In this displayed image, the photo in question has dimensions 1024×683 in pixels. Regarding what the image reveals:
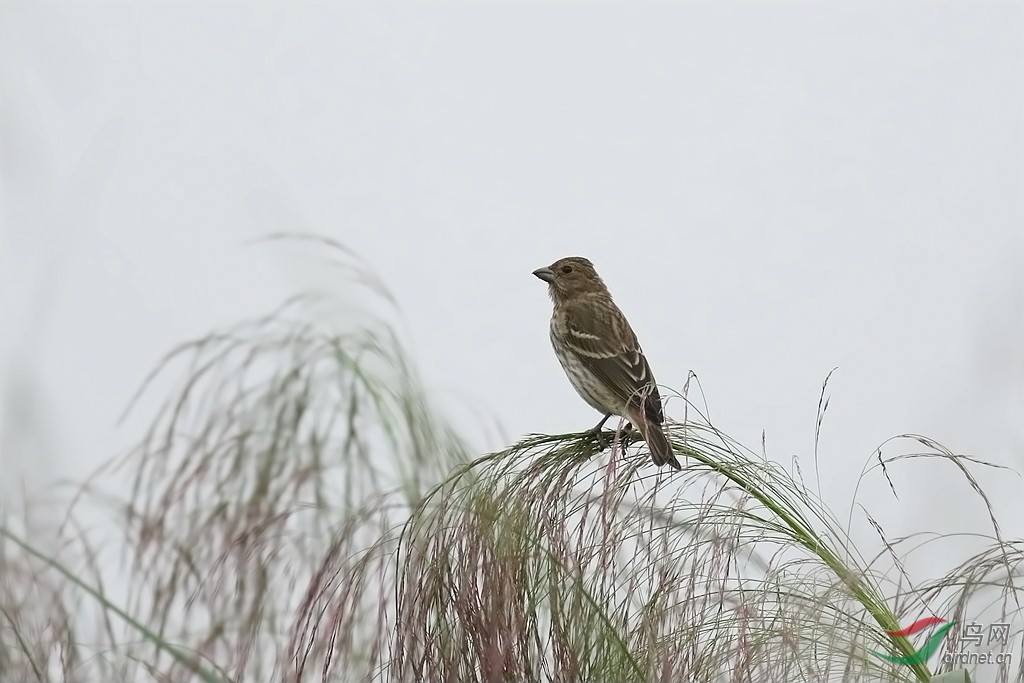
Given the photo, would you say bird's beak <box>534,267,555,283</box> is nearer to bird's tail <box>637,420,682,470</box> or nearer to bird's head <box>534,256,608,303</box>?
bird's head <box>534,256,608,303</box>

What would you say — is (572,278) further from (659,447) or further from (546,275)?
(659,447)

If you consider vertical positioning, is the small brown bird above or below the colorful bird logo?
above

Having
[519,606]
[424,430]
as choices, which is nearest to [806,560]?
[519,606]

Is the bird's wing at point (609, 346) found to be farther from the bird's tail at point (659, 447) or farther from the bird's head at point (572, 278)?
the bird's tail at point (659, 447)

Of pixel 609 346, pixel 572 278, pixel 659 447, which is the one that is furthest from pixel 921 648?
pixel 572 278

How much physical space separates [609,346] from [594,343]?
3.8 inches

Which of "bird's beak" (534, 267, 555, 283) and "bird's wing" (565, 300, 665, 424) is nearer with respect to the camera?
"bird's wing" (565, 300, 665, 424)

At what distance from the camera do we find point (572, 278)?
12.8 ft

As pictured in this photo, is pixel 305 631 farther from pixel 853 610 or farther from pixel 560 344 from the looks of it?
pixel 560 344

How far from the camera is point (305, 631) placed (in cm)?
184

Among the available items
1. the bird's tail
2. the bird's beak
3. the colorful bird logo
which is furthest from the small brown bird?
the colorful bird logo

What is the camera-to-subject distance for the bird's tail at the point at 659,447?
2104mm

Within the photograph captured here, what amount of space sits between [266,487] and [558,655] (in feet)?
2.12

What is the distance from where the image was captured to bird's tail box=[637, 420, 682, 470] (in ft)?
6.90
